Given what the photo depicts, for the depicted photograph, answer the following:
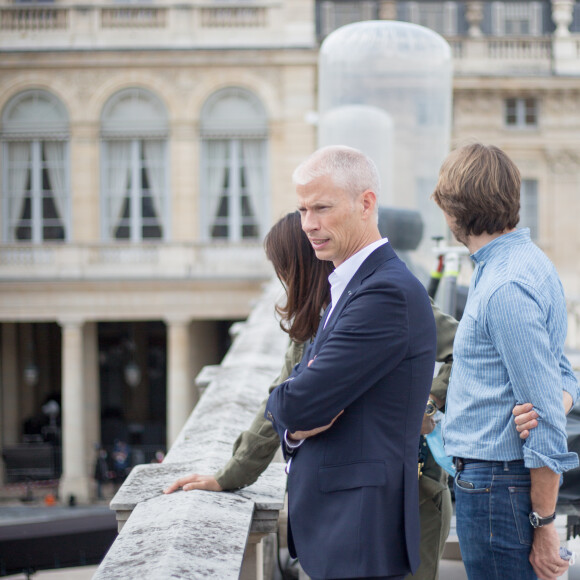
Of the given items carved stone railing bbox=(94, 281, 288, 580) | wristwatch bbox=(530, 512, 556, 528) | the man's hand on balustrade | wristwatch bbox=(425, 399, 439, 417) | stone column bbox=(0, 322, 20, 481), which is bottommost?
stone column bbox=(0, 322, 20, 481)

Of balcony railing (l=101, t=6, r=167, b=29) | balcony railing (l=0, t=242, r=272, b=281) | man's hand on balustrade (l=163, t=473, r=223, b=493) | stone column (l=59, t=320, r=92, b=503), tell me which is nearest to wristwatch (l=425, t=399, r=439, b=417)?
man's hand on balustrade (l=163, t=473, r=223, b=493)

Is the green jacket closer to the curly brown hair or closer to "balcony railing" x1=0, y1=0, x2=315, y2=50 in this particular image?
the curly brown hair

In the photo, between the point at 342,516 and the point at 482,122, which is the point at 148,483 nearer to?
the point at 342,516

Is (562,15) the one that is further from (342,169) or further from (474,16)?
(342,169)

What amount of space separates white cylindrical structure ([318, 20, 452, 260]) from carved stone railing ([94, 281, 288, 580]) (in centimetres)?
357

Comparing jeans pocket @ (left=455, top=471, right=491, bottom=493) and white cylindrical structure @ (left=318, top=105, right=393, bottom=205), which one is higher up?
white cylindrical structure @ (left=318, top=105, right=393, bottom=205)

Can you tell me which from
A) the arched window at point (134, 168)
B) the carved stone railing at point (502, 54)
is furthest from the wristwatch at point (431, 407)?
the carved stone railing at point (502, 54)

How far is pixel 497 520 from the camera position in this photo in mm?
2000

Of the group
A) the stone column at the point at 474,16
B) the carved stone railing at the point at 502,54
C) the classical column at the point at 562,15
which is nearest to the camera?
the classical column at the point at 562,15

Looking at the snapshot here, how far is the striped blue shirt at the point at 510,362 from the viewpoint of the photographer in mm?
1929

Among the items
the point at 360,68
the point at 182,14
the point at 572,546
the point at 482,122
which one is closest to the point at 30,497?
the point at 182,14

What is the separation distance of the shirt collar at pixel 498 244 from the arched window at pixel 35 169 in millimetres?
18907

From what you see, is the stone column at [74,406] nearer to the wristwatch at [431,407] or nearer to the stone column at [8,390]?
the stone column at [8,390]

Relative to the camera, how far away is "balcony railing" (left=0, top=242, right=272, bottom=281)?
19.7 metres
